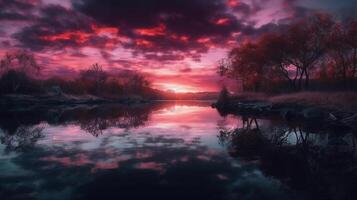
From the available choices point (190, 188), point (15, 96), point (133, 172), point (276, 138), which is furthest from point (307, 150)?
point (15, 96)

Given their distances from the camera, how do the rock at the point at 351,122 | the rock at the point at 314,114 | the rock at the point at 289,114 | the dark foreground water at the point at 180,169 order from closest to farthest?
1. the dark foreground water at the point at 180,169
2. the rock at the point at 351,122
3. the rock at the point at 314,114
4. the rock at the point at 289,114

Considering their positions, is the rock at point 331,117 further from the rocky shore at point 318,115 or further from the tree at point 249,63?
the tree at point 249,63

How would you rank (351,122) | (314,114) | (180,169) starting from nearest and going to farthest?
(180,169)
(351,122)
(314,114)

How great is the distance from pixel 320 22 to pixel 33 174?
44919mm

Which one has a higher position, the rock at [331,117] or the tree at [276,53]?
the tree at [276,53]

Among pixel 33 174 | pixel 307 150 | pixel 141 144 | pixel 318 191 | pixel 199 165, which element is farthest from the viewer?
pixel 141 144

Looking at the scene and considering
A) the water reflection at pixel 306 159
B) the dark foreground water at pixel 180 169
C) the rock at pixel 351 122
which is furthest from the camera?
the rock at pixel 351 122

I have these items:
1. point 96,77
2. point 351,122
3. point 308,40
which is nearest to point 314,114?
point 351,122

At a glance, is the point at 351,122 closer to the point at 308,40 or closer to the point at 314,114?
the point at 314,114

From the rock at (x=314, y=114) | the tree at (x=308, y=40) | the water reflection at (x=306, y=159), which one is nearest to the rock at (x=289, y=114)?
the rock at (x=314, y=114)

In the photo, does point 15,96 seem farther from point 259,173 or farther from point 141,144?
point 259,173

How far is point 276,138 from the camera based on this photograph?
14.2m

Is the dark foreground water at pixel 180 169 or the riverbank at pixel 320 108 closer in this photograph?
the dark foreground water at pixel 180 169

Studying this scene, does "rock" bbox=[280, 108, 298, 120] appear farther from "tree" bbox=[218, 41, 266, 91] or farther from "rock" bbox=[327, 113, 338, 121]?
"tree" bbox=[218, 41, 266, 91]
